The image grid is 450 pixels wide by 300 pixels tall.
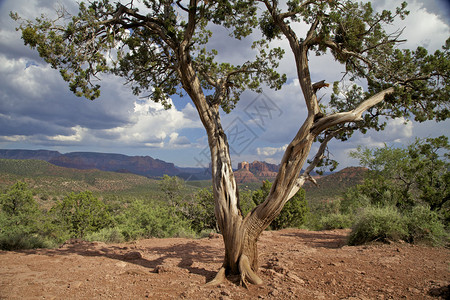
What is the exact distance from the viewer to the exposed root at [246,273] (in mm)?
4391

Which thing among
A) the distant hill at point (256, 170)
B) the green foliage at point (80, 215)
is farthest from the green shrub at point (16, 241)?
the distant hill at point (256, 170)

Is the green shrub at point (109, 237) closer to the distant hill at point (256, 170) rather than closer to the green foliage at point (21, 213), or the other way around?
the green foliage at point (21, 213)

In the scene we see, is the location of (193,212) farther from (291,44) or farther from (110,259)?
(291,44)

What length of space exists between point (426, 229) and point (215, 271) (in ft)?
21.4

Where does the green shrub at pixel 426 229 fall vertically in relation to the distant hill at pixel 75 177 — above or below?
above

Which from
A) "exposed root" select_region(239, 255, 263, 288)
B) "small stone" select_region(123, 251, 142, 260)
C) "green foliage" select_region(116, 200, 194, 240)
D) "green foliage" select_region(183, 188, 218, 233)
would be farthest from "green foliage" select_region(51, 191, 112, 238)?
"exposed root" select_region(239, 255, 263, 288)

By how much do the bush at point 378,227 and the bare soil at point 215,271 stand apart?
1.61ft

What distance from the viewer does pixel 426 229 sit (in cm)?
747

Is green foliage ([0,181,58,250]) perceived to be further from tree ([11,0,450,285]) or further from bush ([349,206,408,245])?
bush ([349,206,408,245])

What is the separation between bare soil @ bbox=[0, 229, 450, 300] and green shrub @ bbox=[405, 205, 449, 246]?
483mm

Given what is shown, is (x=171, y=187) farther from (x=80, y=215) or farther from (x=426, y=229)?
(x=426, y=229)

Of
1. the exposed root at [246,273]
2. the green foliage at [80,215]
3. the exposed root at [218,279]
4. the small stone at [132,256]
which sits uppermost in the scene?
the exposed root at [246,273]

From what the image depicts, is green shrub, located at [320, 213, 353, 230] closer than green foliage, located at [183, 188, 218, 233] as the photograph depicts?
Yes

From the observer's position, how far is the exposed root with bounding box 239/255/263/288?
14.4 ft
